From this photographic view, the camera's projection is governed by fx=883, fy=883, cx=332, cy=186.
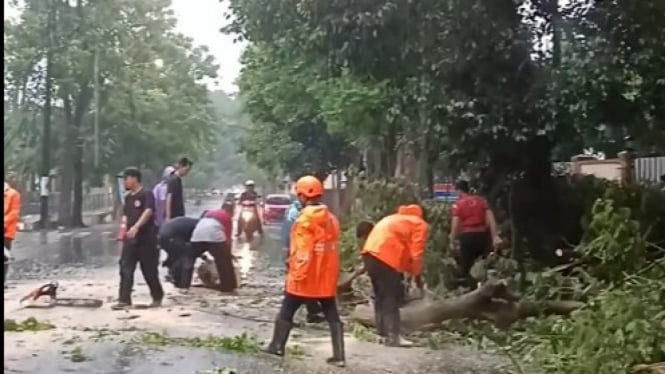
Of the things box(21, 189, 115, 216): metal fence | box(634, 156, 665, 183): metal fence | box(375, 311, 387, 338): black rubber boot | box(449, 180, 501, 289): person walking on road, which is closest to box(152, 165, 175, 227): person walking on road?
box(21, 189, 115, 216): metal fence

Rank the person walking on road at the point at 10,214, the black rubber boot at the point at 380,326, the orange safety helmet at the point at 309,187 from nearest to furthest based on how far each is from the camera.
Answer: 1. the person walking on road at the point at 10,214
2. the orange safety helmet at the point at 309,187
3. the black rubber boot at the point at 380,326

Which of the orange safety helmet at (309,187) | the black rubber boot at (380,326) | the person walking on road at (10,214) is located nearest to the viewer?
the person walking on road at (10,214)

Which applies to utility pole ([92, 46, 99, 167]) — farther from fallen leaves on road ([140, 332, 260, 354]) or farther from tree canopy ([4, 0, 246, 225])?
fallen leaves on road ([140, 332, 260, 354])

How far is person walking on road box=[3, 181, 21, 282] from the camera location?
2148 mm

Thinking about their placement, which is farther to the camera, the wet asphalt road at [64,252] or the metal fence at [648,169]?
the metal fence at [648,169]

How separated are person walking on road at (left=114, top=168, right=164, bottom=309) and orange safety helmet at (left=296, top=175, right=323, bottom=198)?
375mm

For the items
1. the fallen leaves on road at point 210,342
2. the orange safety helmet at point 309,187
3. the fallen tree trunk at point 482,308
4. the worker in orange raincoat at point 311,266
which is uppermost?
the orange safety helmet at point 309,187

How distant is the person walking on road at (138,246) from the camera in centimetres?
224

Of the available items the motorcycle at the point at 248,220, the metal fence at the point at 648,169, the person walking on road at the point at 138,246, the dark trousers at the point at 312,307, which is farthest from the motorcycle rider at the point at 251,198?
the metal fence at the point at 648,169

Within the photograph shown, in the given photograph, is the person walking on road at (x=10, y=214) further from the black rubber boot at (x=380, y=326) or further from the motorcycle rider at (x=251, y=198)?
the black rubber boot at (x=380, y=326)

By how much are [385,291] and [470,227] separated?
288 millimetres

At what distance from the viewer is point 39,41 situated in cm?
218

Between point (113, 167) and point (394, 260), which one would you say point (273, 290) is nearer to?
point (394, 260)

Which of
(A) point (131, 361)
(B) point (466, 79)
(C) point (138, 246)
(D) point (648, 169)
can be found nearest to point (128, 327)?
(A) point (131, 361)
